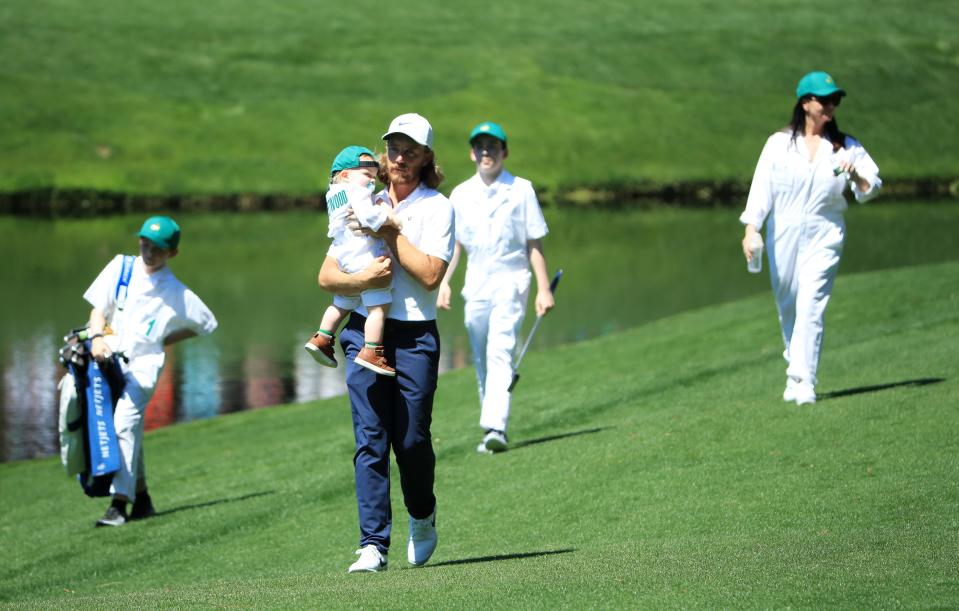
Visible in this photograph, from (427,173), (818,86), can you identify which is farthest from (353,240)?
(818,86)

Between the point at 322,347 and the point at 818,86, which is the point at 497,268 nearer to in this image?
the point at 818,86

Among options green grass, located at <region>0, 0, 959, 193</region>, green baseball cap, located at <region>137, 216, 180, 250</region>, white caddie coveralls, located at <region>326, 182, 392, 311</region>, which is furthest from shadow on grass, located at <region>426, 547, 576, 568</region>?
green grass, located at <region>0, 0, 959, 193</region>

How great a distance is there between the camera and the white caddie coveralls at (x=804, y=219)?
41.2ft

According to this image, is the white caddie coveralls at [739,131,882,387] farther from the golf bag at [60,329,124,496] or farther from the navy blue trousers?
the golf bag at [60,329,124,496]

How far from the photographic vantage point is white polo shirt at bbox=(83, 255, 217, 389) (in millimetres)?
12477

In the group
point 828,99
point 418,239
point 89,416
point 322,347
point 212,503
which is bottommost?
point 212,503

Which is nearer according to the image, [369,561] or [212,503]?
[369,561]

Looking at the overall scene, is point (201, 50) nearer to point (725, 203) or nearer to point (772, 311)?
point (725, 203)

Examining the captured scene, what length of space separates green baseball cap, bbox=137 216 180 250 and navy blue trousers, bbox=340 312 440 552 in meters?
4.02

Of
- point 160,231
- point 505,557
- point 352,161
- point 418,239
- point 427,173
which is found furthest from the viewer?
point 160,231

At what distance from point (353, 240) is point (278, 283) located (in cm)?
3042

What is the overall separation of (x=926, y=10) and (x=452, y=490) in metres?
89.7

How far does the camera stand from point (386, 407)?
8.70 meters

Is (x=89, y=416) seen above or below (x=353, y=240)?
below
